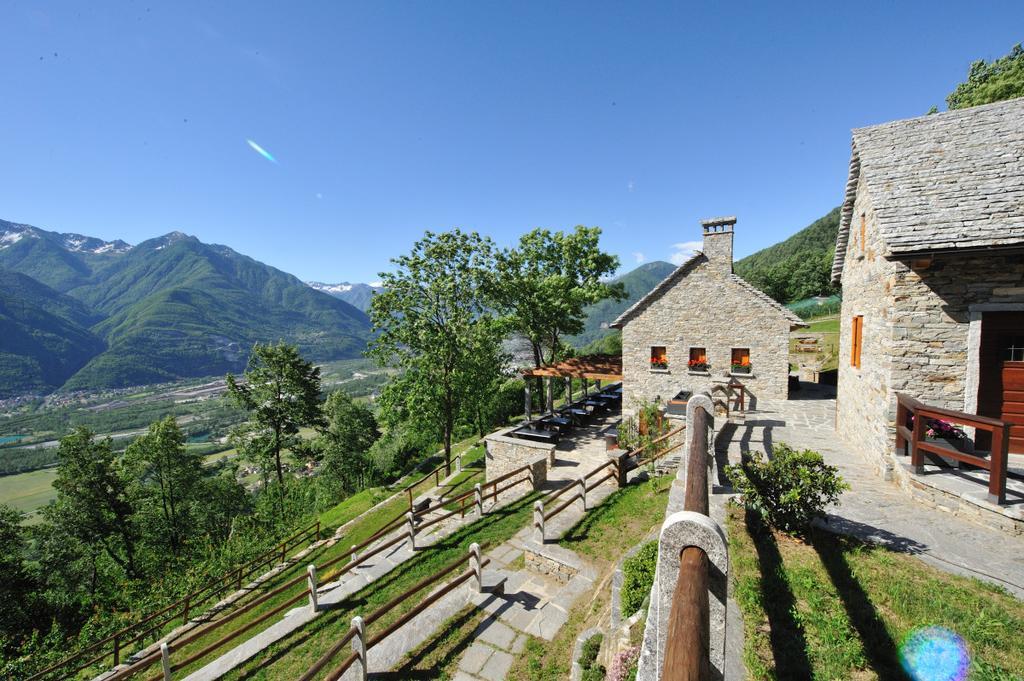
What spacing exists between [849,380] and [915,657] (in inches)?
383

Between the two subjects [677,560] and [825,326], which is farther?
[825,326]

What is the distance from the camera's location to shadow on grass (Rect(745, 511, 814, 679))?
3.81 metres

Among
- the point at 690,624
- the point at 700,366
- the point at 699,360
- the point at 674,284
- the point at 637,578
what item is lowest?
the point at 637,578

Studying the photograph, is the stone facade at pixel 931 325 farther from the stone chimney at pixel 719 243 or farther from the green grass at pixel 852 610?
the stone chimney at pixel 719 243

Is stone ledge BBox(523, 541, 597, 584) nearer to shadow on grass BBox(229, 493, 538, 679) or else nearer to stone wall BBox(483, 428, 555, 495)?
shadow on grass BBox(229, 493, 538, 679)

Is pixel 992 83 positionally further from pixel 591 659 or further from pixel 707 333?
pixel 591 659

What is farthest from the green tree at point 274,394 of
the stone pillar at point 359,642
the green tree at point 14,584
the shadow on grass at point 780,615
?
the shadow on grass at point 780,615

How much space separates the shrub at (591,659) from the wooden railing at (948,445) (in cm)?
636

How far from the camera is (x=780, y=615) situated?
450 centimetres

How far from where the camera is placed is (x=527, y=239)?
79.3 ft

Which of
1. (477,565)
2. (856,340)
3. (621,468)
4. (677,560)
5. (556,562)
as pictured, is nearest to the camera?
(677,560)

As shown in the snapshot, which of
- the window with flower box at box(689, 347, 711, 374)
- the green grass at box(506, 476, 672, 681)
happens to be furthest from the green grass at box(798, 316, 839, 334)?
the green grass at box(506, 476, 672, 681)

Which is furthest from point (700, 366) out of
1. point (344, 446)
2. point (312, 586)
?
point (344, 446)

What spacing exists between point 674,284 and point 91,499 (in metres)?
32.8
